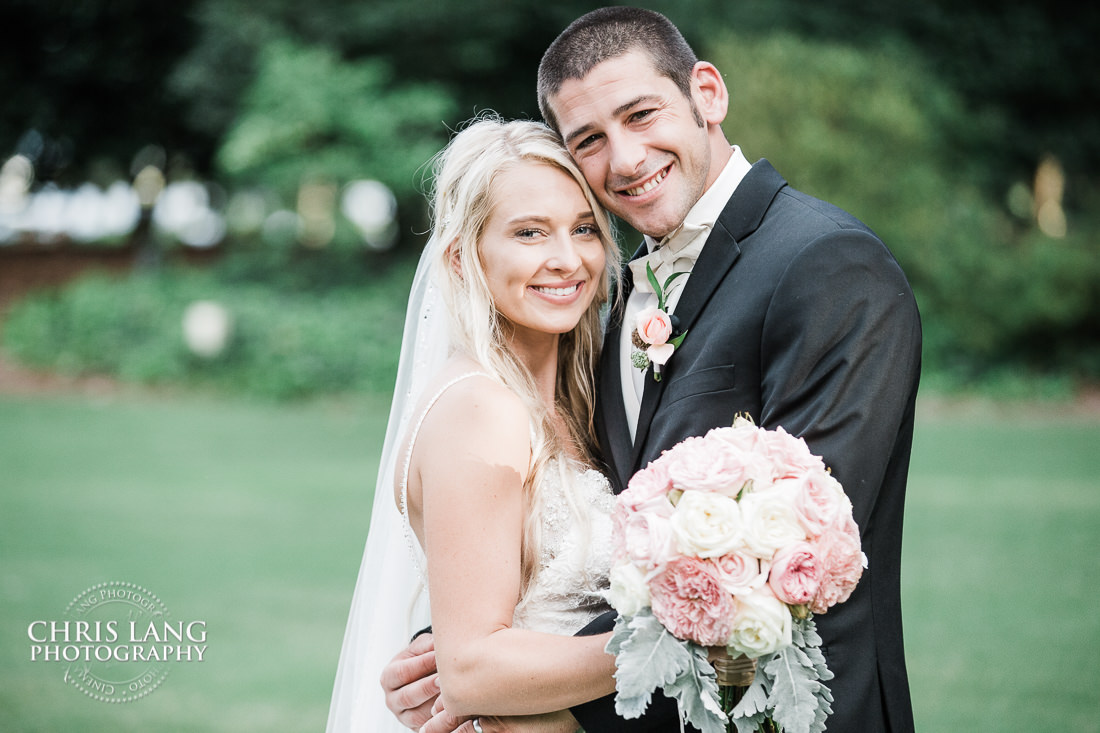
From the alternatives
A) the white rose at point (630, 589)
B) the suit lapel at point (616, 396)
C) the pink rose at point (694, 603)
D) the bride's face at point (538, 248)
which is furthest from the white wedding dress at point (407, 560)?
the pink rose at point (694, 603)

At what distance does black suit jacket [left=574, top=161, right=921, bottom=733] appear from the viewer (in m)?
2.60

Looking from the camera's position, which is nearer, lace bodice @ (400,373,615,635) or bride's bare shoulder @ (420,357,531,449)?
bride's bare shoulder @ (420,357,531,449)

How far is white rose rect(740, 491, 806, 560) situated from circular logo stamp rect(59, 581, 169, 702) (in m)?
5.50

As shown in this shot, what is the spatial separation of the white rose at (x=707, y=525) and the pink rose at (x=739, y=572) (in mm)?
21

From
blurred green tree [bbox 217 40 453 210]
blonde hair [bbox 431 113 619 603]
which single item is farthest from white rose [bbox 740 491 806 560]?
blurred green tree [bbox 217 40 453 210]

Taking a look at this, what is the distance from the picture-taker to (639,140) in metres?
3.29

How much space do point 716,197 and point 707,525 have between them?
4.66 ft

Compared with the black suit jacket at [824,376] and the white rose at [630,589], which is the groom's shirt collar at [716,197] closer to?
the black suit jacket at [824,376]

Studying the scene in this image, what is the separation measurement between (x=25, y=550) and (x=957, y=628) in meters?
7.78

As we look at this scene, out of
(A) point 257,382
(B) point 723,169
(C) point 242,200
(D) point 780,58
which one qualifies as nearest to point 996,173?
(D) point 780,58

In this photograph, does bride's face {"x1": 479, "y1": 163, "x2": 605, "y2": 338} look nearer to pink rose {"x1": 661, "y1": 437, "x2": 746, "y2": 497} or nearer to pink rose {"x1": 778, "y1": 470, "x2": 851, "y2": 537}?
pink rose {"x1": 661, "y1": 437, "x2": 746, "y2": 497}

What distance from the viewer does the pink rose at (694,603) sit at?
217cm

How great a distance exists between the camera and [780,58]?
739 inches

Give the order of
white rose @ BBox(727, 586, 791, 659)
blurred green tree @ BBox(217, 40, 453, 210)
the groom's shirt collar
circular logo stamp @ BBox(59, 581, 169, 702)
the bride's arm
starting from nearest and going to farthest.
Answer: white rose @ BBox(727, 586, 791, 659), the bride's arm, the groom's shirt collar, circular logo stamp @ BBox(59, 581, 169, 702), blurred green tree @ BBox(217, 40, 453, 210)
